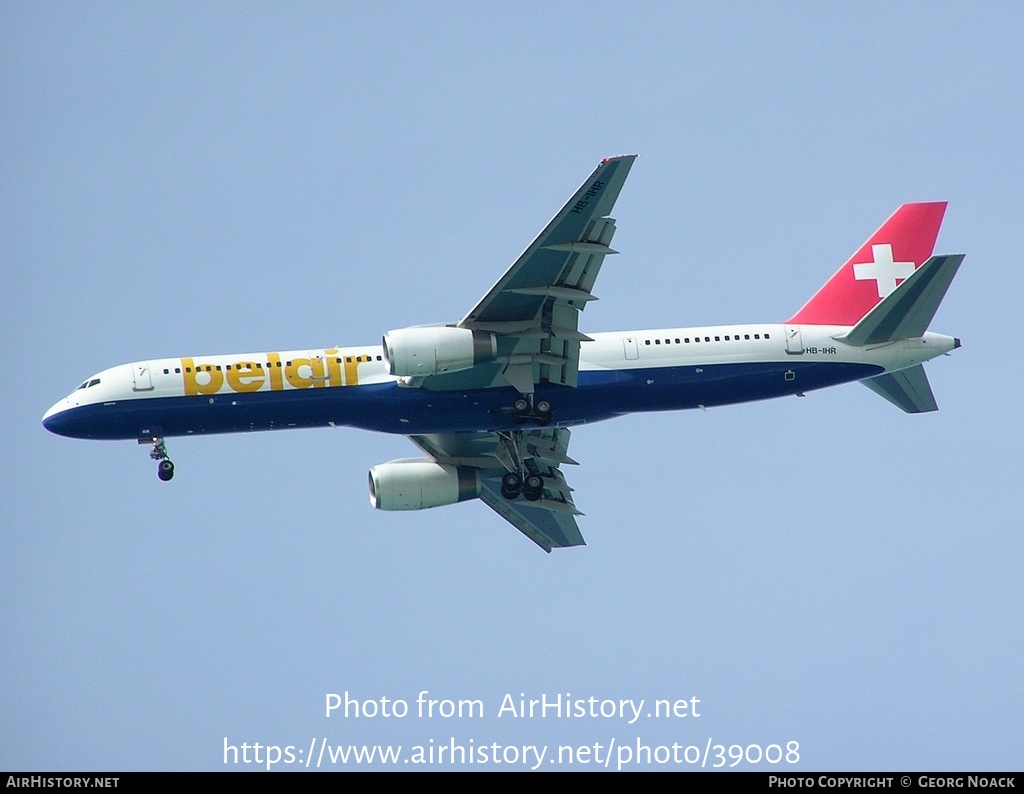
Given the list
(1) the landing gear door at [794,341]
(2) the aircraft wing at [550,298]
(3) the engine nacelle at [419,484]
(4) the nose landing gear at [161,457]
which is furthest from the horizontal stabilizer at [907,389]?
(4) the nose landing gear at [161,457]

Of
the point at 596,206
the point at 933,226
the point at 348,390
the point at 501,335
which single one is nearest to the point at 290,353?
the point at 348,390

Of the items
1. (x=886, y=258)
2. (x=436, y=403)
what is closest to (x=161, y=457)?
(x=436, y=403)

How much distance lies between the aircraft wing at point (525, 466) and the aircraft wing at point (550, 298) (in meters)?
3.95

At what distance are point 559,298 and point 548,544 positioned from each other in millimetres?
14548

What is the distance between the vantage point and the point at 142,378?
49.7 m

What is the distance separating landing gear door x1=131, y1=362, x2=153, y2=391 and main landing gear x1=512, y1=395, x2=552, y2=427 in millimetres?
12139

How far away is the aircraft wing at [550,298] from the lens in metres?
43.7

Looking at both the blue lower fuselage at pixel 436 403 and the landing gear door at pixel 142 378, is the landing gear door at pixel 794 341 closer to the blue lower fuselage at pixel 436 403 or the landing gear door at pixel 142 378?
the blue lower fuselage at pixel 436 403

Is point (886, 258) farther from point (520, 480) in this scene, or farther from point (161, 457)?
point (161, 457)

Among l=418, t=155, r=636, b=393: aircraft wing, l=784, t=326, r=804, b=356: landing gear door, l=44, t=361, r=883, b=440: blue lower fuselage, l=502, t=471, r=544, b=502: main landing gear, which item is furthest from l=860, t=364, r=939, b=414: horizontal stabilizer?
l=502, t=471, r=544, b=502: main landing gear

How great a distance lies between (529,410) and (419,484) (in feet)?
24.5

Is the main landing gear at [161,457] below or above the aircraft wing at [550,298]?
below
